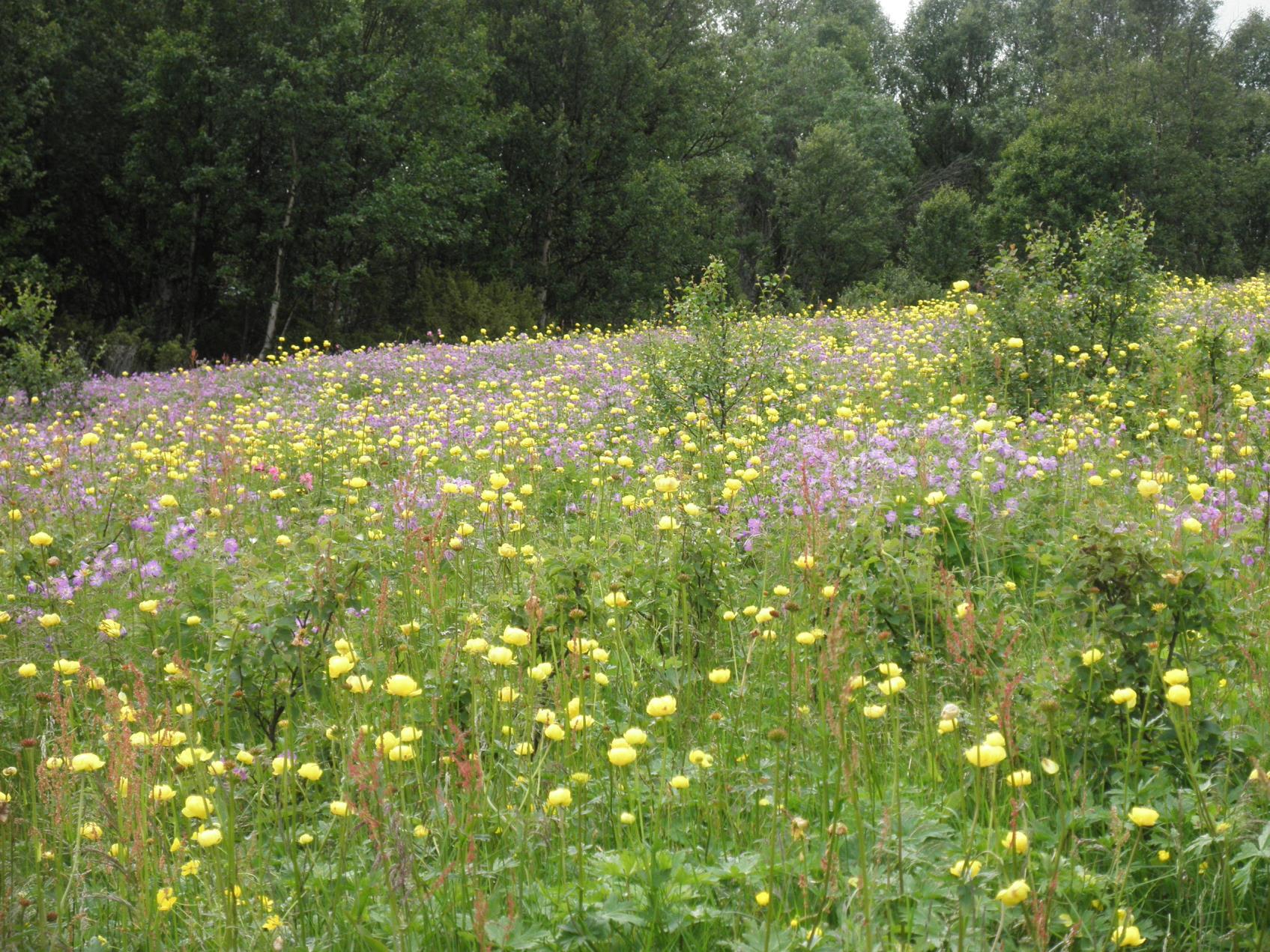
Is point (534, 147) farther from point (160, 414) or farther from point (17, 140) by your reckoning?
point (160, 414)

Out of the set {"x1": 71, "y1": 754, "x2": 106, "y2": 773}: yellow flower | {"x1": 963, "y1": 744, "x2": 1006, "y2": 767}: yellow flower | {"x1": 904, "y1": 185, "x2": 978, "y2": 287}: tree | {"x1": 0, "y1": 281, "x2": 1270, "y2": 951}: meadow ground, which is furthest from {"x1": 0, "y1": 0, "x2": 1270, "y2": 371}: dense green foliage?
{"x1": 963, "y1": 744, "x2": 1006, "y2": 767}: yellow flower

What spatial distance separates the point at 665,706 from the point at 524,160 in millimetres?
27825

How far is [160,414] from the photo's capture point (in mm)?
9344

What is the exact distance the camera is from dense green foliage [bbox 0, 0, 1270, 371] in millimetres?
21312

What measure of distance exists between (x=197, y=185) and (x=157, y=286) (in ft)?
13.3

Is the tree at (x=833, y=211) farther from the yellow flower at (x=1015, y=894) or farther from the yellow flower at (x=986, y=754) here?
the yellow flower at (x=1015, y=894)

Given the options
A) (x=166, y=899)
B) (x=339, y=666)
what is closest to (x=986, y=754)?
(x=339, y=666)

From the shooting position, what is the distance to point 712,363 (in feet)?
23.4

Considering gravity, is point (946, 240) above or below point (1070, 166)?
below

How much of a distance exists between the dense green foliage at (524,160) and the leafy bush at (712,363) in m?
11.1

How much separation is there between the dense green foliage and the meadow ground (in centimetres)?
1326

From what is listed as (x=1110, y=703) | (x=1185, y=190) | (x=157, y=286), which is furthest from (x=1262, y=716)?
(x=1185, y=190)

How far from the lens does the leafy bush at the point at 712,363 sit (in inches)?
280

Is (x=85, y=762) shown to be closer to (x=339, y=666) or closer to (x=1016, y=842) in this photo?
(x=339, y=666)
